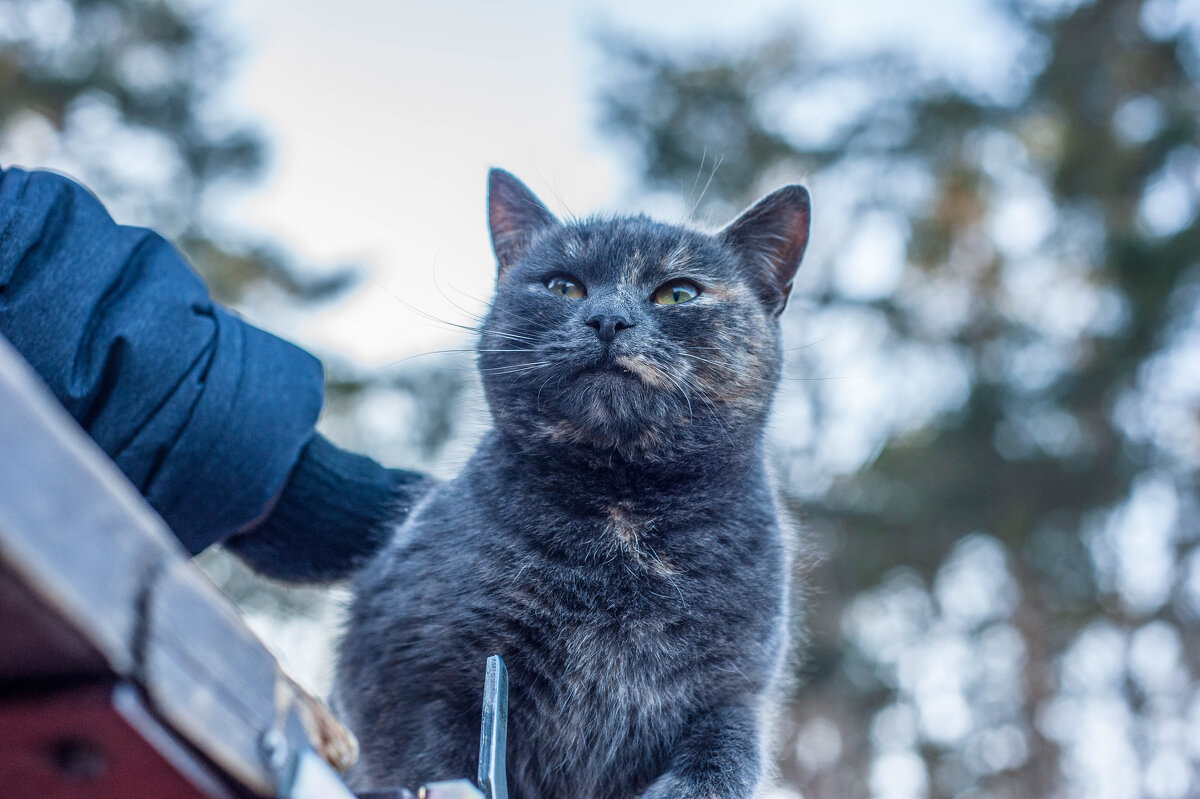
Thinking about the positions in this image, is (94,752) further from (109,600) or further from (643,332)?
(643,332)

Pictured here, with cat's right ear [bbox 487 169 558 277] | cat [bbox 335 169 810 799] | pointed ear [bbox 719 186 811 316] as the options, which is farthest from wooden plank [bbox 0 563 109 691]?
pointed ear [bbox 719 186 811 316]

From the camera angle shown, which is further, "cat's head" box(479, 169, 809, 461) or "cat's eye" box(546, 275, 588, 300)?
"cat's eye" box(546, 275, 588, 300)

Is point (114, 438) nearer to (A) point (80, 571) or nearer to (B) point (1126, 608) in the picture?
(A) point (80, 571)

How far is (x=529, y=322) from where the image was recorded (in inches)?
68.3

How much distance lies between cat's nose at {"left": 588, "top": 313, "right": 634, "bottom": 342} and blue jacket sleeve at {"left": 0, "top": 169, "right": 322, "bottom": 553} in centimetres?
77

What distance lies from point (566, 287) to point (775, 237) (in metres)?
0.52

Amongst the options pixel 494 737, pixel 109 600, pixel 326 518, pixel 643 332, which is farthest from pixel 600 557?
pixel 109 600

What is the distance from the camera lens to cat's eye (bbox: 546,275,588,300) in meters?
1.79

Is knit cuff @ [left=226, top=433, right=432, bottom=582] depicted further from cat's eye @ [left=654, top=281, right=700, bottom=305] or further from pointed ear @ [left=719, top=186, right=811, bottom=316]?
pointed ear @ [left=719, top=186, right=811, bottom=316]

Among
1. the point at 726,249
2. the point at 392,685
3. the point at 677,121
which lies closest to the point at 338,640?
the point at 392,685

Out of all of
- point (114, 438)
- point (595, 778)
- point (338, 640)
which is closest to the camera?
point (595, 778)

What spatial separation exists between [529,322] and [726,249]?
20.0 inches

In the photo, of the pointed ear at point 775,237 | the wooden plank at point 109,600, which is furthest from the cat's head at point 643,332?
the wooden plank at point 109,600

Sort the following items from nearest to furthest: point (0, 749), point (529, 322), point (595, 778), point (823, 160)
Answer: point (0, 749) < point (595, 778) < point (529, 322) < point (823, 160)
